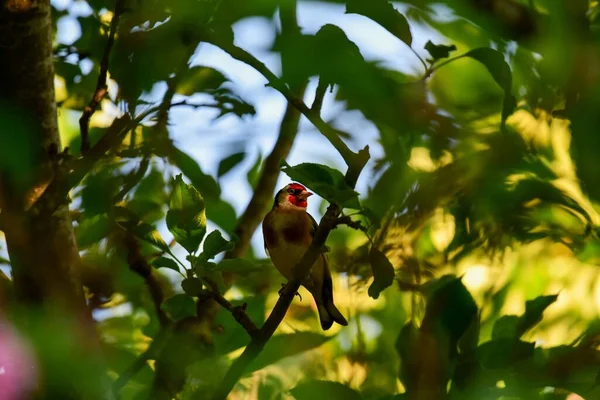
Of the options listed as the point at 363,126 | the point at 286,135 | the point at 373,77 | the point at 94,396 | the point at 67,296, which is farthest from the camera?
the point at 286,135

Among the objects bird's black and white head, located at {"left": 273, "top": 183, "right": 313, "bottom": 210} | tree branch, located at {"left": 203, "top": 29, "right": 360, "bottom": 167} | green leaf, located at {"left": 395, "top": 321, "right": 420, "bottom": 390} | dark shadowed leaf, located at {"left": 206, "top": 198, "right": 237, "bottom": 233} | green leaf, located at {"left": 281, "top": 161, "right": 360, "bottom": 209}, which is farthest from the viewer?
bird's black and white head, located at {"left": 273, "top": 183, "right": 313, "bottom": 210}

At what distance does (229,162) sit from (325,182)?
47cm

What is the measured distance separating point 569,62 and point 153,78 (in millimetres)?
525

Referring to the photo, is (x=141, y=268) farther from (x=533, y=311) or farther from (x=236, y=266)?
(x=533, y=311)

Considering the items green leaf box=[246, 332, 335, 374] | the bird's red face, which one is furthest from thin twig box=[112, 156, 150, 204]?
the bird's red face

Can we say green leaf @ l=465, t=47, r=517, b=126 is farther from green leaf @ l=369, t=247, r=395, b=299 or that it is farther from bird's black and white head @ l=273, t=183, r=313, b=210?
bird's black and white head @ l=273, t=183, r=313, b=210

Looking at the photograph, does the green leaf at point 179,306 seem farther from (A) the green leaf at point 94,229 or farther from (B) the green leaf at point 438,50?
(B) the green leaf at point 438,50

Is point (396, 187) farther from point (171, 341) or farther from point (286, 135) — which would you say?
point (286, 135)

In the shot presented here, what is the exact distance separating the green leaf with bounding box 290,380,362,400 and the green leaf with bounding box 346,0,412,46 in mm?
514

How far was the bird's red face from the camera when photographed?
11.8ft

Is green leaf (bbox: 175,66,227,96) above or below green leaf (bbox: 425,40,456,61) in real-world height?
below

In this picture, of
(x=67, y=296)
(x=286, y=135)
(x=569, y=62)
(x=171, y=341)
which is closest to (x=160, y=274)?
(x=67, y=296)

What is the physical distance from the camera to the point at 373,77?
757 mm

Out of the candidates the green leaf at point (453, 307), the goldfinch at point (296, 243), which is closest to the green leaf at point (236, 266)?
the green leaf at point (453, 307)
